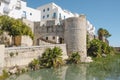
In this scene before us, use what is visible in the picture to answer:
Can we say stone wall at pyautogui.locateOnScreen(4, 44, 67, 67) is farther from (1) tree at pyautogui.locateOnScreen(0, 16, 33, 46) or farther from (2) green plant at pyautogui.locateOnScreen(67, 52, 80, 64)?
(1) tree at pyautogui.locateOnScreen(0, 16, 33, 46)

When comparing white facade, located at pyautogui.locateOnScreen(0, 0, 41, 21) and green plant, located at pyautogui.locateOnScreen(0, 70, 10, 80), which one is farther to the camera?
white facade, located at pyautogui.locateOnScreen(0, 0, 41, 21)

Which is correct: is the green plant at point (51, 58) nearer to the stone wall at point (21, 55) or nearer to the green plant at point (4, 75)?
the stone wall at point (21, 55)

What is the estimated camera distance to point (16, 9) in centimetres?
4350

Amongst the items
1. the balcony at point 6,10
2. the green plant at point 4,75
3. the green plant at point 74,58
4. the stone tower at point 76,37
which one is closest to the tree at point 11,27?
the stone tower at point 76,37

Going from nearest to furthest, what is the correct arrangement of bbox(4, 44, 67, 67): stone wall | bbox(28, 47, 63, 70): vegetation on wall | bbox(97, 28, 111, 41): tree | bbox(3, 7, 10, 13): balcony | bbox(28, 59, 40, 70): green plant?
bbox(4, 44, 67, 67): stone wall < bbox(28, 59, 40, 70): green plant < bbox(28, 47, 63, 70): vegetation on wall < bbox(3, 7, 10, 13): balcony < bbox(97, 28, 111, 41): tree

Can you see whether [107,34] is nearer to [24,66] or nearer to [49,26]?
[49,26]

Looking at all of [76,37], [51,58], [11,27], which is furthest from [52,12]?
[51,58]

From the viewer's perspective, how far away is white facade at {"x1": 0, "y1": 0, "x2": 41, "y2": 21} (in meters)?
40.6

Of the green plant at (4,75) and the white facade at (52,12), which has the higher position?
the white facade at (52,12)

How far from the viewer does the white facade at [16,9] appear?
A: 1599 inches

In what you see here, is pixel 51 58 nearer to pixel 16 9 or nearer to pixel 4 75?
pixel 4 75

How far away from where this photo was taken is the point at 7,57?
76.6 feet

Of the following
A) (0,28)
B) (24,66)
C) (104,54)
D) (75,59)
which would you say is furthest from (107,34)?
(24,66)

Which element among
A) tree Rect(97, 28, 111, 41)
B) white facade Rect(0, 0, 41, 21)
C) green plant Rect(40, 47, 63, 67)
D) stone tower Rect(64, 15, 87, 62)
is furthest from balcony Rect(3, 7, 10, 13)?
tree Rect(97, 28, 111, 41)
